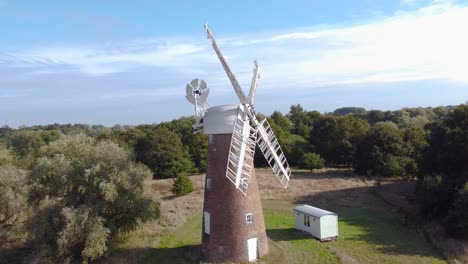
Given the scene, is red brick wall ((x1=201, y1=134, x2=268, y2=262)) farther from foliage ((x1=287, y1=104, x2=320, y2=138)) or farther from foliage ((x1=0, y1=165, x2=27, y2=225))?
foliage ((x1=287, y1=104, x2=320, y2=138))

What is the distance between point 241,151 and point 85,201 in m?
10.1

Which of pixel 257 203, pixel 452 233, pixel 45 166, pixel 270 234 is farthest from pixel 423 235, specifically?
pixel 45 166

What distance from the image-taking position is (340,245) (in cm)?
2258

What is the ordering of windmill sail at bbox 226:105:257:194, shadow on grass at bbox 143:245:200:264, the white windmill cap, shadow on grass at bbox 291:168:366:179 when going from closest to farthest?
windmill sail at bbox 226:105:257:194, the white windmill cap, shadow on grass at bbox 143:245:200:264, shadow on grass at bbox 291:168:366:179

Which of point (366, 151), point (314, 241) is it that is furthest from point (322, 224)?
point (366, 151)

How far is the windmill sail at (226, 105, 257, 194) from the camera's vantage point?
58.0 ft

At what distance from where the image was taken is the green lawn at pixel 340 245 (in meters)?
20.6

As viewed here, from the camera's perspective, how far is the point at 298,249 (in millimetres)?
21859

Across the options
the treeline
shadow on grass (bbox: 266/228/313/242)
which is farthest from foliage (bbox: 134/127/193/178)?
shadow on grass (bbox: 266/228/313/242)

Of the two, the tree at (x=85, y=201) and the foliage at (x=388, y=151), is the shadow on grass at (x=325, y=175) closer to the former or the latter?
the foliage at (x=388, y=151)

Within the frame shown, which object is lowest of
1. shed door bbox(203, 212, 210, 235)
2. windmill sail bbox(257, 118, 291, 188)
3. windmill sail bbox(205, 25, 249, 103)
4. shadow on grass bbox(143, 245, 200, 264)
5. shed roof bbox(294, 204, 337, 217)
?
shadow on grass bbox(143, 245, 200, 264)

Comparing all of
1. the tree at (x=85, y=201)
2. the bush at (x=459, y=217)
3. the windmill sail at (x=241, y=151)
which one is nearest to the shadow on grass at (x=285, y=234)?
the windmill sail at (x=241, y=151)

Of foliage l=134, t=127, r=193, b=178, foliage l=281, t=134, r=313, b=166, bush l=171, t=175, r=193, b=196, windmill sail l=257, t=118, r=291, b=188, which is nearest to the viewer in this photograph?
windmill sail l=257, t=118, r=291, b=188

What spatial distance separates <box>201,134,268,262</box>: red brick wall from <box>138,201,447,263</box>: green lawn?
169 cm
